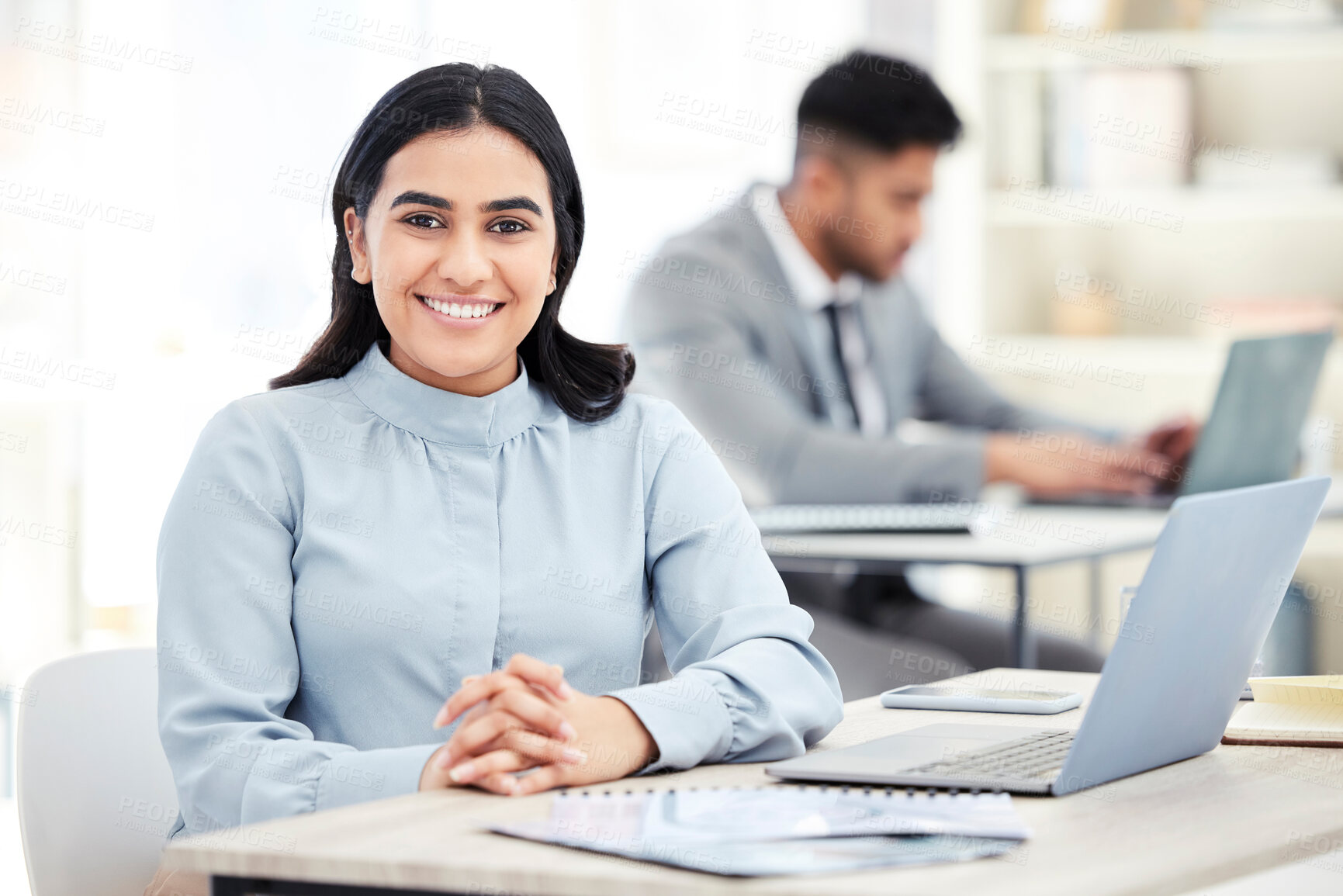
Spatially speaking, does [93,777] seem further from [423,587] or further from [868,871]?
[868,871]

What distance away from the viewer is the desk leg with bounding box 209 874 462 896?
0.85 metres

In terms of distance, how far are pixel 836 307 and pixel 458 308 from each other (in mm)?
2045

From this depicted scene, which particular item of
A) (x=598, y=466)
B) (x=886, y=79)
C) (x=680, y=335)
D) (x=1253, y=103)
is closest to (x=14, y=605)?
(x=680, y=335)

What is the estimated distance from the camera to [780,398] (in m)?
3.04

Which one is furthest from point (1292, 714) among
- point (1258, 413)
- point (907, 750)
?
point (1258, 413)

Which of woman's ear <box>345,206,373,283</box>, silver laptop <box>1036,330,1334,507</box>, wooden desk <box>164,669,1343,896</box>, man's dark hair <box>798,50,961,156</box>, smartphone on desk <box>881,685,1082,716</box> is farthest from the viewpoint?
man's dark hair <box>798,50,961,156</box>

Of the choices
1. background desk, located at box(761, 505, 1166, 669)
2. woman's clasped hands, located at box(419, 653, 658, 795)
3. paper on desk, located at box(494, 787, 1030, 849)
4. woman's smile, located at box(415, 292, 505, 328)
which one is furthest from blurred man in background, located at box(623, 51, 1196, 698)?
paper on desk, located at box(494, 787, 1030, 849)

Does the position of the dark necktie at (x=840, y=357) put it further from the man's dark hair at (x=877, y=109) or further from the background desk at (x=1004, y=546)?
the background desk at (x=1004, y=546)

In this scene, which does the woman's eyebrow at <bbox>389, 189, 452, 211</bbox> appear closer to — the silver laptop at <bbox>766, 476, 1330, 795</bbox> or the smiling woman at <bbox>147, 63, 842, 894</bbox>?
the smiling woman at <bbox>147, 63, 842, 894</bbox>

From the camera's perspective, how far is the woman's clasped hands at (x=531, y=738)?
1040 mm

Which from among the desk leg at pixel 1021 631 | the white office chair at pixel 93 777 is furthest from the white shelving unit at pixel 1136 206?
the white office chair at pixel 93 777

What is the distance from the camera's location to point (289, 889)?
0.86 metres

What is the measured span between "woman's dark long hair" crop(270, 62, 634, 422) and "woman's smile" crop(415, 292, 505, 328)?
4.1 inches

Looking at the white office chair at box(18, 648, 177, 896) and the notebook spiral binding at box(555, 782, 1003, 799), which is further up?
the notebook spiral binding at box(555, 782, 1003, 799)
